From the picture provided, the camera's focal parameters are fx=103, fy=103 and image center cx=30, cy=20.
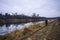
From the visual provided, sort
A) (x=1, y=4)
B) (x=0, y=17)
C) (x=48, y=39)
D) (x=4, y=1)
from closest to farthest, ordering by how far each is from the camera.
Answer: (x=48, y=39) → (x=4, y=1) → (x=1, y=4) → (x=0, y=17)

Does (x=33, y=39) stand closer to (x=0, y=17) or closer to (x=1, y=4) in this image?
(x=1, y=4)

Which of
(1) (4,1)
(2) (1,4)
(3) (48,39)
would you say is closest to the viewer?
(3) (48,39)

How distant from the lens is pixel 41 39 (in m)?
2.68

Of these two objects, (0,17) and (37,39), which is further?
(0,17)

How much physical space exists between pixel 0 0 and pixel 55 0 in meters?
2.44

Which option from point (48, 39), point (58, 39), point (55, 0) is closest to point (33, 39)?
point (48, 39)

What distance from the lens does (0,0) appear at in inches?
184

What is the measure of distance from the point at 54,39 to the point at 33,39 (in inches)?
21.5

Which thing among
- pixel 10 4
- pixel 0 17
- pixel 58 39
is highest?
pixel 10 4

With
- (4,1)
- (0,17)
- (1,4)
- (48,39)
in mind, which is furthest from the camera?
(0,17)

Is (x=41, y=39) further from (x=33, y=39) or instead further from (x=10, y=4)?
(x=10, y=4)

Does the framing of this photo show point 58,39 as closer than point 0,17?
Yes

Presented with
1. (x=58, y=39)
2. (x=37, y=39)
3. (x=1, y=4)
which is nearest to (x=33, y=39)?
(x=37, y=39)

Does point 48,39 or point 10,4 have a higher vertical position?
point 10,4
